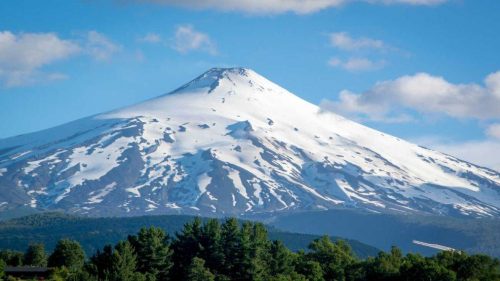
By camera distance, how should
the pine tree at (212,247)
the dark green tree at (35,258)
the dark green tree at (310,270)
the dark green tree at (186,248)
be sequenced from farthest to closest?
the dark green tree at (35,258) < the dark green tree at (310,270) < the dark green tree at (186,248) < the pine tree at (212,247)

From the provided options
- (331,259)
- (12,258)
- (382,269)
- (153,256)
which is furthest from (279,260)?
(12,258)

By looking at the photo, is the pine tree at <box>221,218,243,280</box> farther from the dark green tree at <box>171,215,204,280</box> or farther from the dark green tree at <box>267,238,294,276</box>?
the dark green tree at <box>267,238,294,276</box>

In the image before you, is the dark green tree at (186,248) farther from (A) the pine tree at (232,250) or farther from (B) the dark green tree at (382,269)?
(B) the dark green tree at (382,269)

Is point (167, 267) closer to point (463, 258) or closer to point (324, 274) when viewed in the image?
point (324, 274)

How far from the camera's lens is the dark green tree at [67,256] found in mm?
111875

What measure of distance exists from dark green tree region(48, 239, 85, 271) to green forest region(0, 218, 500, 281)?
15cm

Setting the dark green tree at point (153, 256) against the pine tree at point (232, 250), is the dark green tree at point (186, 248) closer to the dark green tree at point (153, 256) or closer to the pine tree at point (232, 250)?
the dark green tree at point (153, 256)

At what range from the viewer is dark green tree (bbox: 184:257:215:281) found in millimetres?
92812

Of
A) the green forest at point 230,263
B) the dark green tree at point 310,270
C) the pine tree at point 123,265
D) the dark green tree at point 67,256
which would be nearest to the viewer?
the pine tree at point 123,265

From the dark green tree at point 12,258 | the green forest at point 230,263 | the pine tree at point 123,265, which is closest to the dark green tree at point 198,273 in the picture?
the green forest at point 230,263

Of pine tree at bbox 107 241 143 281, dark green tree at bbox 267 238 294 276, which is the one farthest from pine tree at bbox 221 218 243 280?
pine tree at bbox 107 241 143 281

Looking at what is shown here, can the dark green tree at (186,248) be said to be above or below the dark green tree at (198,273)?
above

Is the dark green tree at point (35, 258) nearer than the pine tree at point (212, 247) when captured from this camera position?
No

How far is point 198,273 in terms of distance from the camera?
9319cm
